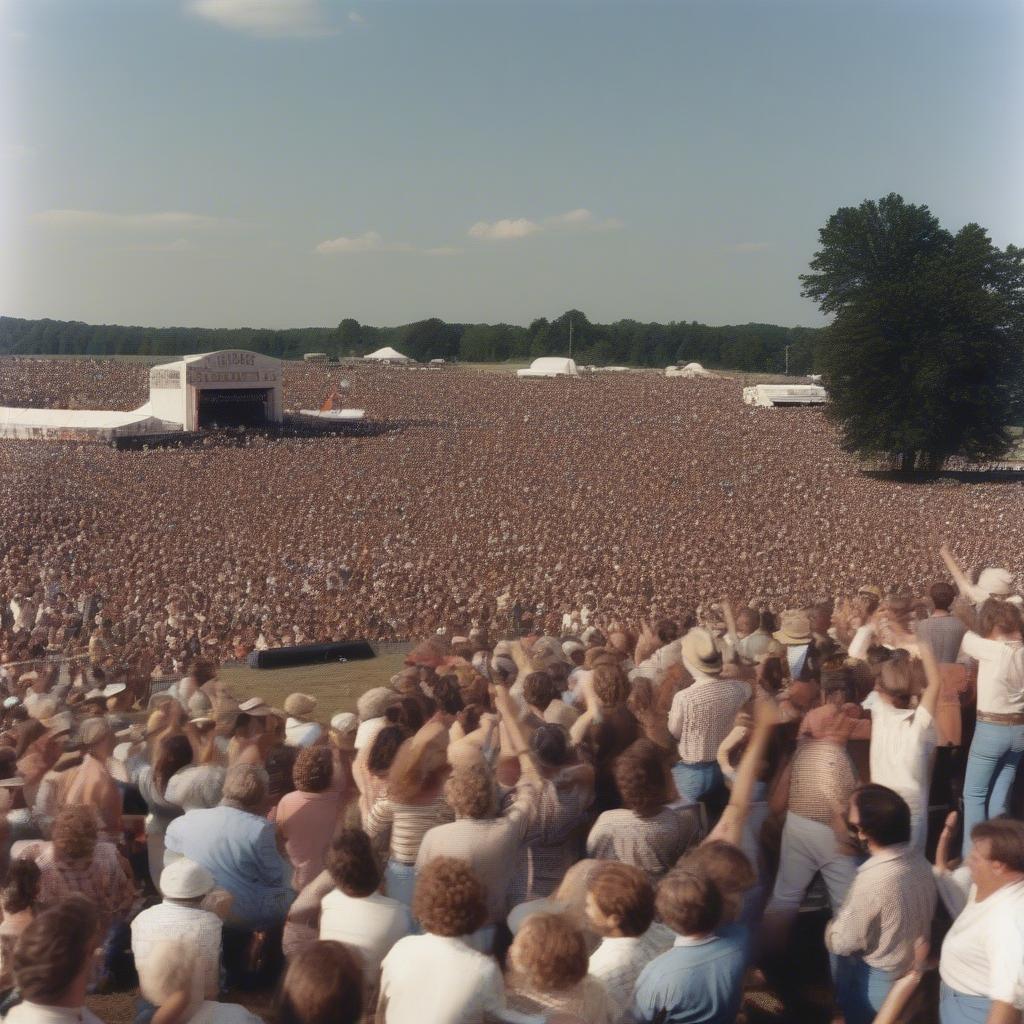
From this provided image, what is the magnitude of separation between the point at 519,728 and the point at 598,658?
147cm

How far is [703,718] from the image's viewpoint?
5223 mm

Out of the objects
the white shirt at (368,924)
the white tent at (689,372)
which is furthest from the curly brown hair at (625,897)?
the white tent at (689,372)

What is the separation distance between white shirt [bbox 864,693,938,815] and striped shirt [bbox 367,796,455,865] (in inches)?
66.5

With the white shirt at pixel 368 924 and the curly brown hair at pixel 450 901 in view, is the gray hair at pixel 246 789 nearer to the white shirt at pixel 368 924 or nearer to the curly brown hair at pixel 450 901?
the white shirt at pixel 368 924

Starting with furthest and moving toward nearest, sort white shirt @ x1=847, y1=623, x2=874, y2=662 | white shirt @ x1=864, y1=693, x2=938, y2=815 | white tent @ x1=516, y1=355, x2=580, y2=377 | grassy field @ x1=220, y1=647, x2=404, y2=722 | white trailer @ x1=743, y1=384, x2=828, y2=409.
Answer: white tent @ x1=516, y1=355, x2=580, y2=377
white trailer @ x1=743, y1=384, x2=828, y2=409
grassy field @ x1=220, y1=647, x2=404, y2=722
white shirt @ x1=847, y1=623, x2=874, y2=662
white shirt @ x1=864, y1=693, x2=938, y2=815

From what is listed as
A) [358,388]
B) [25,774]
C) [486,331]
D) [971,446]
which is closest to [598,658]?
[25,774]

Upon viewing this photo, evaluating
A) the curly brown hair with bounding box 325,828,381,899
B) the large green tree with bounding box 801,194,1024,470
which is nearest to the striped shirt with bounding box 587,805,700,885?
the curly brown hair with bounding box 325,828,381,899

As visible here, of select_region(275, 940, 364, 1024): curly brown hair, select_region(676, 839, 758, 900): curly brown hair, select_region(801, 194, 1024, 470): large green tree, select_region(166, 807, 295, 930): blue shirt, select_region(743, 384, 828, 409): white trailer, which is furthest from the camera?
select_region(743, 384, 828, 409): white trailer

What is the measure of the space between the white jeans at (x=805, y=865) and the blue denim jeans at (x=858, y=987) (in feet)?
1.33

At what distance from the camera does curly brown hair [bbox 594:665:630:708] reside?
5.24 metres

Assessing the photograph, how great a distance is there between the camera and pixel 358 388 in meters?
62.8

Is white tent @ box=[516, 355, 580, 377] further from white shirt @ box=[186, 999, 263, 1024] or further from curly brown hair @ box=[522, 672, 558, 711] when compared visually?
white shirt @ box=[186, 999, 263, 1024]

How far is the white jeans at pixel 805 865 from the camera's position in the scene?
443 centimetres

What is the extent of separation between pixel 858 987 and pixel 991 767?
1.74 m
